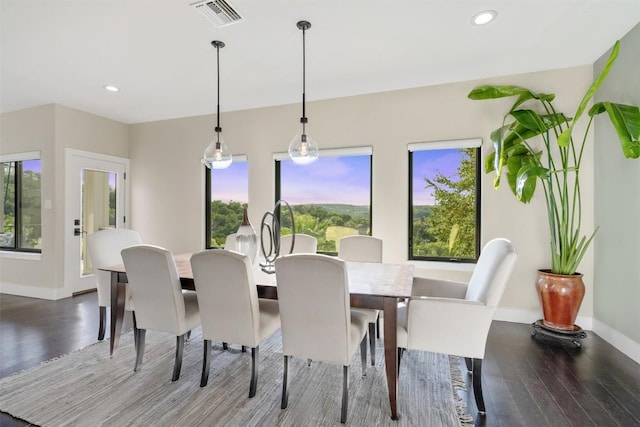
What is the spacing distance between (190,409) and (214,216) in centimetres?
320

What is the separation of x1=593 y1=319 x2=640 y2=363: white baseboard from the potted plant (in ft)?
1.12

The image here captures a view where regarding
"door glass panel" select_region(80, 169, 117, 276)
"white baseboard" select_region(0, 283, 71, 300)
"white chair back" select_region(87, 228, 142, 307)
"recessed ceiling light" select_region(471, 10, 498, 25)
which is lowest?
"white baseboard" select_region(0, 283, 71, 300)

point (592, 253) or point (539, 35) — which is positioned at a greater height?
point (539, 35)

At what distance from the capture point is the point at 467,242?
359 centimetres

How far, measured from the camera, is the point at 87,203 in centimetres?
461

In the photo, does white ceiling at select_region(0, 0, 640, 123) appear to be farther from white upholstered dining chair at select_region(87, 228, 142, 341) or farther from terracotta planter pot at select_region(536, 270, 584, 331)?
terracotta planter pot at select_region(536, 270, 584, 331)

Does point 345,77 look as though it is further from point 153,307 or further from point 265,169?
point 153,307

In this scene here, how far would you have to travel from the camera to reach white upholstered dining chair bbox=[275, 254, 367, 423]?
1.68 metres

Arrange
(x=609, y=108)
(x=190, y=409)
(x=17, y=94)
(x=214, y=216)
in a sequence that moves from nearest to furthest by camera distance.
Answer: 1. (x=190, y=409)
2. (x=609, y=108)
3. (x=17, y=94)
4. (x=214, y=216)

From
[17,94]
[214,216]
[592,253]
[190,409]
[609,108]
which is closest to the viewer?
[190,409]

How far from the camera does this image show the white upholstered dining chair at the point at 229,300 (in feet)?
6.20

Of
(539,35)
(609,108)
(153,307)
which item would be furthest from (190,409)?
(539,35)

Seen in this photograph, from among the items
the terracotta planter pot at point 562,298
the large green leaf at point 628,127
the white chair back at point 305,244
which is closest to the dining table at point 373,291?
the white chair back at point 305,244

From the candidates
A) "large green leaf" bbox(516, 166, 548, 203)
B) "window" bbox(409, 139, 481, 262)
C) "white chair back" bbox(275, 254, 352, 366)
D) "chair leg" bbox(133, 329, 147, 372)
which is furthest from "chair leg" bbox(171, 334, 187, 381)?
"large green leaf" bbox(516, 166, 548, 203)
